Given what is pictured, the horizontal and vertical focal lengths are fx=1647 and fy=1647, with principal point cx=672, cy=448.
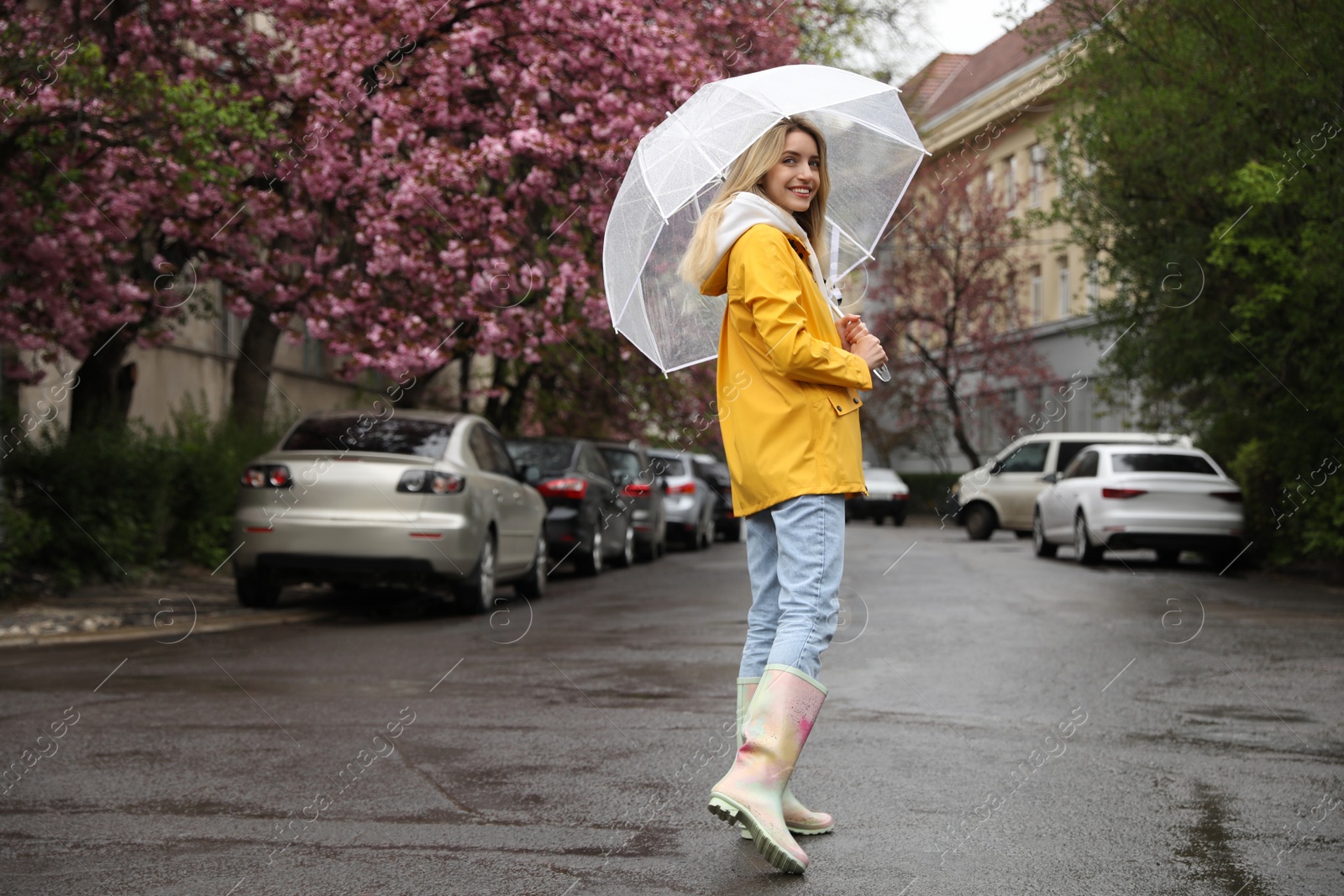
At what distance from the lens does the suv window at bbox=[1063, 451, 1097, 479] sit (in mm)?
20062

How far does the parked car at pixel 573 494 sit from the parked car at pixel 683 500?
18.9 feet

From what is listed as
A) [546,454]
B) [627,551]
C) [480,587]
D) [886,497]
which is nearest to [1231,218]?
[546,454]

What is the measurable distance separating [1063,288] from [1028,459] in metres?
21.1

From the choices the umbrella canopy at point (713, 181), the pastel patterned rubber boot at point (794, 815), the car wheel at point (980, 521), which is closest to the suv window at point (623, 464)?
the car wheel at point (980, 521)

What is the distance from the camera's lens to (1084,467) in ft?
67.0

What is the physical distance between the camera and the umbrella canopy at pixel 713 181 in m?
4.77

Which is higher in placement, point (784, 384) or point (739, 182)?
point (739, 182)

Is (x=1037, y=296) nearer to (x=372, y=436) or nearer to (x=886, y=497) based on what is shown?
(x=886, y=497)

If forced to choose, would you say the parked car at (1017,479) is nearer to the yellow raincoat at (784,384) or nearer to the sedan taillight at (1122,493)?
the sedan taillight at (1122,493)

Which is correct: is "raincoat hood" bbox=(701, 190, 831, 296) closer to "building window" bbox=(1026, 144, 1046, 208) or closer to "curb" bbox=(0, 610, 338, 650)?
"curb" bbox=(0, 610, 338, 650)

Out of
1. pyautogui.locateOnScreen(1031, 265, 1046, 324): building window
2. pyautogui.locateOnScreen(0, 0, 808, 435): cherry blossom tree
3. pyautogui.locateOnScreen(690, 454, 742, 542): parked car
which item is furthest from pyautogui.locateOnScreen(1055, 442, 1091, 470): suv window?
pyautogui.locateOnScreen(1031, 265, 1046, 324): building window

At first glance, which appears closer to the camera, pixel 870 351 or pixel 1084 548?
pixel 870 351

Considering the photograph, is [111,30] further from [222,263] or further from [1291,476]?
[1291,476]

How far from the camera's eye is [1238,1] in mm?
14961
